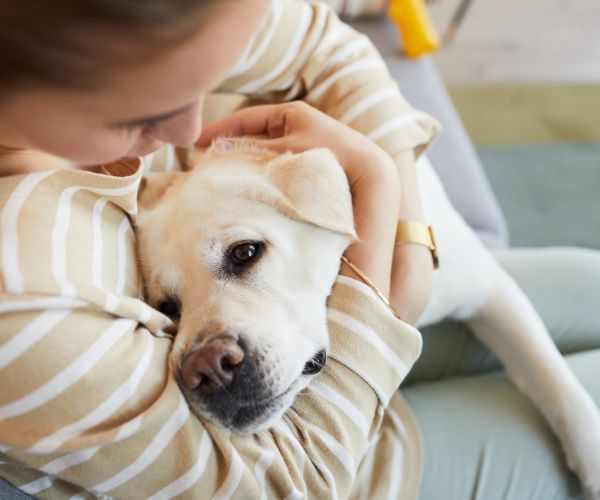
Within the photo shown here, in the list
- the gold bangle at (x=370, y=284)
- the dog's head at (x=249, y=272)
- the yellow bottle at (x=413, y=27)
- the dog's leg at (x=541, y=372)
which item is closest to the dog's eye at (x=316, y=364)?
the dog's head at (x=249, y=272)

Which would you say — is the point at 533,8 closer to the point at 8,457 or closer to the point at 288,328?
the point at 288,328

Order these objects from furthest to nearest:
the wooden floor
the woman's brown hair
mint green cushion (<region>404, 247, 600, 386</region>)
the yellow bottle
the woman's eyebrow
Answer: the wooden floor < the yellow bottle < mint green cushion (<region>404, 247, 600, 386</region>) < the woman's eyebrow < the woman's brown hair

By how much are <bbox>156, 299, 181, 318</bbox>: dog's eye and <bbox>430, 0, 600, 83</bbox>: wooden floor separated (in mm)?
2050

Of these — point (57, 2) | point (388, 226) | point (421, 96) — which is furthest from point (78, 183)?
point (421, 96)

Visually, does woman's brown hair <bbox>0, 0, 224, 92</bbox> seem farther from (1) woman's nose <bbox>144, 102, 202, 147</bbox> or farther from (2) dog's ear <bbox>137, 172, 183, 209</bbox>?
(2) dog's ear <bbox>137, 172, 183, 209</bbox>

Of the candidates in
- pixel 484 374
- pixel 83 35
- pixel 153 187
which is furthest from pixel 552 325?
pixel 83 35

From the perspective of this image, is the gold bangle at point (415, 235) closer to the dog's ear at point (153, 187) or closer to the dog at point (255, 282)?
the dog at point (255, 282)

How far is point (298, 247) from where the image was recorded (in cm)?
89

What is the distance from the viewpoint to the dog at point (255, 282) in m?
0.76

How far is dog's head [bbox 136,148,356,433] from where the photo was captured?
76 cm

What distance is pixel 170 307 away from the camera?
0.91 metres

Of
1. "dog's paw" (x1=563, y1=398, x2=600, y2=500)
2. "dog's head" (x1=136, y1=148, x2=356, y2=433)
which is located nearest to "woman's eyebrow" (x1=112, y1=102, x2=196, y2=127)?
"dog's head" (x1=136, y1=148, x2=356, y2=433)

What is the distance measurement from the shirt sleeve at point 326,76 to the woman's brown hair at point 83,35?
56 centimetres

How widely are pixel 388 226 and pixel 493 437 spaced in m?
0.43
